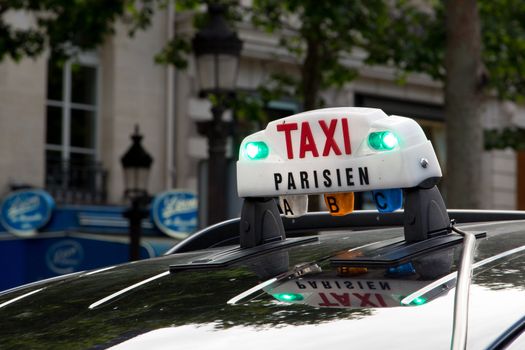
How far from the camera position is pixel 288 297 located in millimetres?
1848

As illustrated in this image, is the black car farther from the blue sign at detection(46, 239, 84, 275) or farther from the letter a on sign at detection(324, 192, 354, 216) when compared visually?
the blue sign at detection(46, 239, 84, 275)

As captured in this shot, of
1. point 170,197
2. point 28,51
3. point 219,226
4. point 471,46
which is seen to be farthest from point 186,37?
point 219,226

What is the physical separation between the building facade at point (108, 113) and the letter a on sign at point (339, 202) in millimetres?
14985

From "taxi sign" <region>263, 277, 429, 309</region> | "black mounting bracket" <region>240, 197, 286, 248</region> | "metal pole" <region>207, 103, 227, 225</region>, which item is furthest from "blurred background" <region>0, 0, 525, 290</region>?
"taxi sign" <region>263, 277, 429, 309</region>

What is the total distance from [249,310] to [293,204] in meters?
0.46

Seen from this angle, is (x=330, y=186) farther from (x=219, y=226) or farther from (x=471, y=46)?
(x=471, y=46)

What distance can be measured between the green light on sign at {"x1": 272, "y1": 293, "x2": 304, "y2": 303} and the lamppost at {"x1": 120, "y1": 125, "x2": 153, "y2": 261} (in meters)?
11.2

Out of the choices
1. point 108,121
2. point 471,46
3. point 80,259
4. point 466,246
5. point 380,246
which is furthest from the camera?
point 108,121

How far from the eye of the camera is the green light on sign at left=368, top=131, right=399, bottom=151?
201cm

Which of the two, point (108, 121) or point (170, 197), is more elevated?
point (108, 121)

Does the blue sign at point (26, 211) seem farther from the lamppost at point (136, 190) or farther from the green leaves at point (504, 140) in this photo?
the green leaves at point (504, 140)

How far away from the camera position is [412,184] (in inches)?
80.4

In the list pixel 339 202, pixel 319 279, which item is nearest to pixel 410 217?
pixel 339 202

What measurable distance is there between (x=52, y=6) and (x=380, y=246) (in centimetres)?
1124
